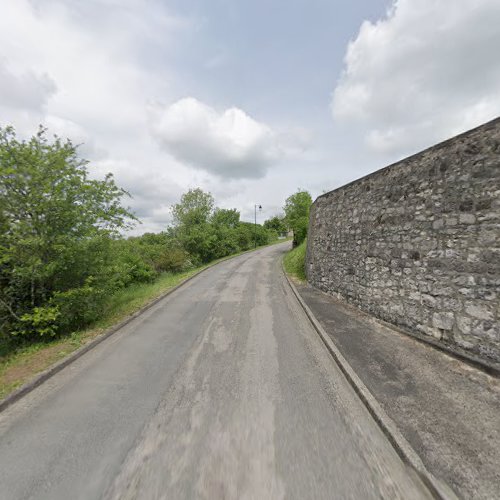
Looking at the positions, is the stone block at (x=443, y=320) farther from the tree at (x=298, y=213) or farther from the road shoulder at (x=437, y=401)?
the tree at (x=298, y=213)

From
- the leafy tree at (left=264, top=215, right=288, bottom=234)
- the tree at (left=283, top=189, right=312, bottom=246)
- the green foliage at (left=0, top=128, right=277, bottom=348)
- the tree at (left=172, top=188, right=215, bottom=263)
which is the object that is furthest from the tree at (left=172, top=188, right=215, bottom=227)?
the leafy tree at (left=264, top=215, right=288, bottom=234)

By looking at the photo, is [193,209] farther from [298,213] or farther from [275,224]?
[275,224]

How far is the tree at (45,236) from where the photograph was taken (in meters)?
4.67

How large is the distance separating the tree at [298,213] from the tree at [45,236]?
68.9 feet

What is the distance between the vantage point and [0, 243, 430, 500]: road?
199 centimetres

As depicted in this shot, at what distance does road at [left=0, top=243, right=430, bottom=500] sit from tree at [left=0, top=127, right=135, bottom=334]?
1.70 m

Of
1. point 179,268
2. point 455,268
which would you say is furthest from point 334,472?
point 179,268

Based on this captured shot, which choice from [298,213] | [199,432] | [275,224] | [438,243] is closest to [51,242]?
[199,432]

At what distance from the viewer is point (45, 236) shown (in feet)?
16.0

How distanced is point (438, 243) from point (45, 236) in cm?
862

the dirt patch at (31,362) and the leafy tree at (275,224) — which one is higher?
the leafy tree at (275,224)

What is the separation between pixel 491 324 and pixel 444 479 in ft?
9.65

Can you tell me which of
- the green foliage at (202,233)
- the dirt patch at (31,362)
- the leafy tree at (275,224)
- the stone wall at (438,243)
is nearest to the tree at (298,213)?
the green foliage at (202,233)

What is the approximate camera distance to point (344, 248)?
7.90 meters
